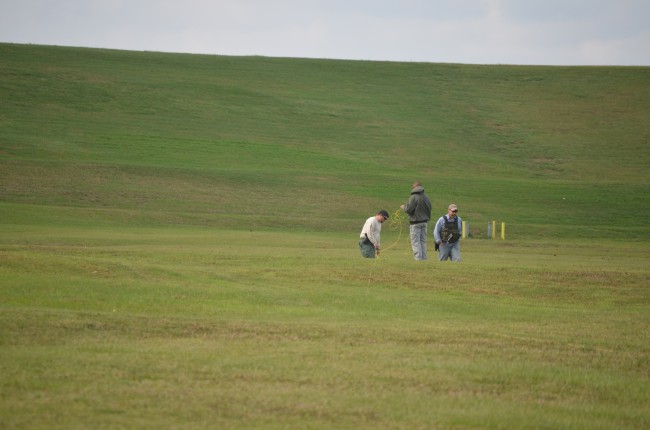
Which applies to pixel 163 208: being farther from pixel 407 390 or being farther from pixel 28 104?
pixel 407 390

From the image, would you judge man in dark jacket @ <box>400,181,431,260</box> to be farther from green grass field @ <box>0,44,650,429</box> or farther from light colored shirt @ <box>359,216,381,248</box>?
light colored shirt @ <box>359,216,381,248</box>

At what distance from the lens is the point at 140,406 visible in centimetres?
948

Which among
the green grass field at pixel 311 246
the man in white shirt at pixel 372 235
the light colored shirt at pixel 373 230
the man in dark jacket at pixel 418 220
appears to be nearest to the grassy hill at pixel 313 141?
the green grass field at pixel 311 246

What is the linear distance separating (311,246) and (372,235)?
22.7 ft

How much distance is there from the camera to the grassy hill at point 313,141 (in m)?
46.2

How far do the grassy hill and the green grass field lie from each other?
293 millimetres

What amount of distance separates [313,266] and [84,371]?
11.3 metres

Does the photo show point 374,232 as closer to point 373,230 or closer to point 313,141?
point 373,230

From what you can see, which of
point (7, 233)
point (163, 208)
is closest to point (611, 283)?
point (7, 233)

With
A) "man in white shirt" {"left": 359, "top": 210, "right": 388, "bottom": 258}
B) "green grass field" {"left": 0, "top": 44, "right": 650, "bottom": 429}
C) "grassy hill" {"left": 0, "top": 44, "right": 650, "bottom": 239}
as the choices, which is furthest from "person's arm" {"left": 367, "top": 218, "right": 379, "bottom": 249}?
"grassy hill" {"left": 0, "top": 44, "right": 650, "bottom": 239}

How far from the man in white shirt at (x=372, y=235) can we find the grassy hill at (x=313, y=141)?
53.4 feet

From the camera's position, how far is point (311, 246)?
103ft

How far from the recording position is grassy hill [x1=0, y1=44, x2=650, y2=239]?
46.2 metres

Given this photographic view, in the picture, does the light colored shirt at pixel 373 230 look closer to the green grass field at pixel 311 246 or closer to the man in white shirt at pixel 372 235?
the man in white shirt at pixel 372 235
